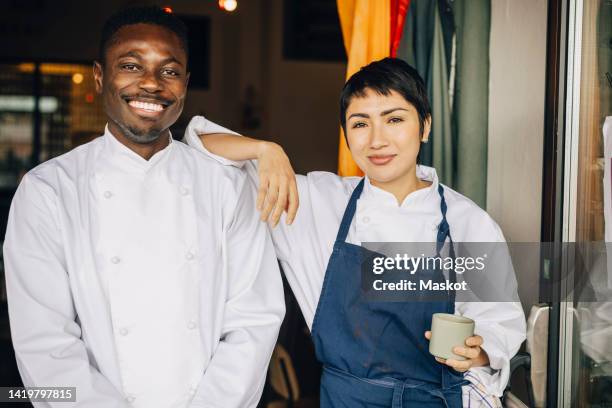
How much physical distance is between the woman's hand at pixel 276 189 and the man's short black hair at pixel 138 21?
0.36 meters

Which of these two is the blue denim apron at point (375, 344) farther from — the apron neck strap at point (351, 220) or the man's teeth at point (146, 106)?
the man's teeth at point (146, 106)

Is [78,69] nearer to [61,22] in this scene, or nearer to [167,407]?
[61,22]

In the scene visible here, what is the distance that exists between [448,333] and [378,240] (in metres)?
0.34

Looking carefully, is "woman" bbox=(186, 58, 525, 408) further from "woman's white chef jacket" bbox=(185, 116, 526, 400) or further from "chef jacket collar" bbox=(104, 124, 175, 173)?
"chef jacket collar" bbox=(104, 124, 175, 173)

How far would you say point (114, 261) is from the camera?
140cm

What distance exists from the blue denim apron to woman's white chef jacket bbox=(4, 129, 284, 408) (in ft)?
0.47

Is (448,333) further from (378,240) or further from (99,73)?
(99,73)

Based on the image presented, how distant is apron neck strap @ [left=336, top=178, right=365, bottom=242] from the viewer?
156cm

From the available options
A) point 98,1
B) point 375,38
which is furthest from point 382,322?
point 98,1

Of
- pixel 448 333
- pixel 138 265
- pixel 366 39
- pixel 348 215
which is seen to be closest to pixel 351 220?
pixel 348 215

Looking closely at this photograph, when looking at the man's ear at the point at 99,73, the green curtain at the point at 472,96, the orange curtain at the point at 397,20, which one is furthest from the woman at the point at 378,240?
the green curtain at the point at 472,96

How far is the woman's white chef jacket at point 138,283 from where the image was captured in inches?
53.7

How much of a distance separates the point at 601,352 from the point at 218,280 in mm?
964

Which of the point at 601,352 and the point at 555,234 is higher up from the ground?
the point at 555,234
